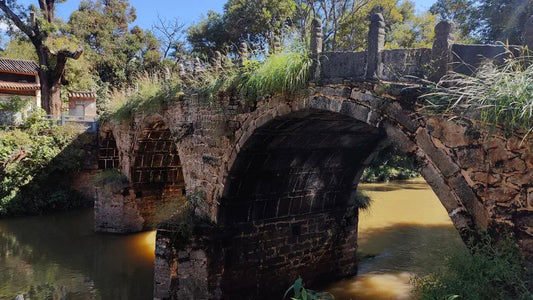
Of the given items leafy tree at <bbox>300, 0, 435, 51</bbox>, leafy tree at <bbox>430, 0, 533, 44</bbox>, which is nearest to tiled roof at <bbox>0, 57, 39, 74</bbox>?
leafy tree at <bbox>300, 0, 435, 51</bbox>

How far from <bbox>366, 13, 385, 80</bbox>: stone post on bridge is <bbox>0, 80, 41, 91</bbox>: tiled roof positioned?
76.3 feet

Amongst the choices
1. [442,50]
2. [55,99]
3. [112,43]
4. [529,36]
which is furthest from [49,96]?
[529,36]

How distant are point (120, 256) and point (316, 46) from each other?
831 cm

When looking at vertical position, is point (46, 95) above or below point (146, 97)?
above

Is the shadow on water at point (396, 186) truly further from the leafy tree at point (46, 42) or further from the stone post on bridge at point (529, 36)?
the stone post on bridge at point (529, 36)

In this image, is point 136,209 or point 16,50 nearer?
point 136,209

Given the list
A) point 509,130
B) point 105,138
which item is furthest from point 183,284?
point 105,138

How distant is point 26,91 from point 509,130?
26.2 meters

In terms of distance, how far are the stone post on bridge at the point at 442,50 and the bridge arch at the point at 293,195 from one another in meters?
1.56

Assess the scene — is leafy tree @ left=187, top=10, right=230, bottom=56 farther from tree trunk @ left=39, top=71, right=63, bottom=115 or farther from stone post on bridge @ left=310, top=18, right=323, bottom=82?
stone post on bridge @ left=310, top=18, right=323, bottom=82

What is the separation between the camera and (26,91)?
24094mm

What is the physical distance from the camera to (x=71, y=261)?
1066cm

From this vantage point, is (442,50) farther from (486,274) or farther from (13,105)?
(13,105)

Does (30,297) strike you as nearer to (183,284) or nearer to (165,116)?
(183,284)
